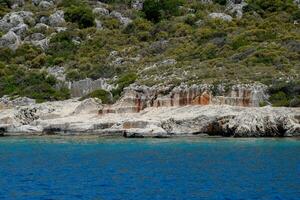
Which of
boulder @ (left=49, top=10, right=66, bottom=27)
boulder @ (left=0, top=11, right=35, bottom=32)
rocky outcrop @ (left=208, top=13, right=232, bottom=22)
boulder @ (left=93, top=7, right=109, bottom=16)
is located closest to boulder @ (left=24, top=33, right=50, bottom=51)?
boulder @ (left=0, top=11, right=35, bottom=32)

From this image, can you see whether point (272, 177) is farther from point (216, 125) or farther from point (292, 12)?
point (292, 12)

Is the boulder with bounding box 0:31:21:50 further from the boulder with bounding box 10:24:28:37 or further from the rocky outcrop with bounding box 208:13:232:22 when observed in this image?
the rocky outcrop with bounding box 208:13:232:22

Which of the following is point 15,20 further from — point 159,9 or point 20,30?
point 159,9

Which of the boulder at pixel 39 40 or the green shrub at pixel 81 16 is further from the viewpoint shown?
the green shrub at pixel 81 16

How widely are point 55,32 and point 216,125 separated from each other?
38.4 m

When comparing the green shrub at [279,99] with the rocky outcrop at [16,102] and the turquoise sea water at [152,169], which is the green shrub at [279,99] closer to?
the turquoise sea water at [152,169]

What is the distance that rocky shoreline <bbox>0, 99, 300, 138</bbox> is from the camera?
125ft

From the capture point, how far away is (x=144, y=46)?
66375 millimetres

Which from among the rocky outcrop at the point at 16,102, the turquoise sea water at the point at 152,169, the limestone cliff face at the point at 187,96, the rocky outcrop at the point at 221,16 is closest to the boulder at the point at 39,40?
the rocky outcrop at the point at 16,102

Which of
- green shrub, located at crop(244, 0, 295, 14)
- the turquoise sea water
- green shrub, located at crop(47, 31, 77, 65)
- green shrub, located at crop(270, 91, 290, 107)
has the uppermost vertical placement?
green shrub, located at crop(244, 0, 295, 14)

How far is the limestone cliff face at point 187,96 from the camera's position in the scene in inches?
1684

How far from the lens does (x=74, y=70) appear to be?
6053 centimetres

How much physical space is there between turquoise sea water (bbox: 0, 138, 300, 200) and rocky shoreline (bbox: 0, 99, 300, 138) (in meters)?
2.13

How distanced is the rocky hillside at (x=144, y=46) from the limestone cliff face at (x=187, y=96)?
32.7 inches
